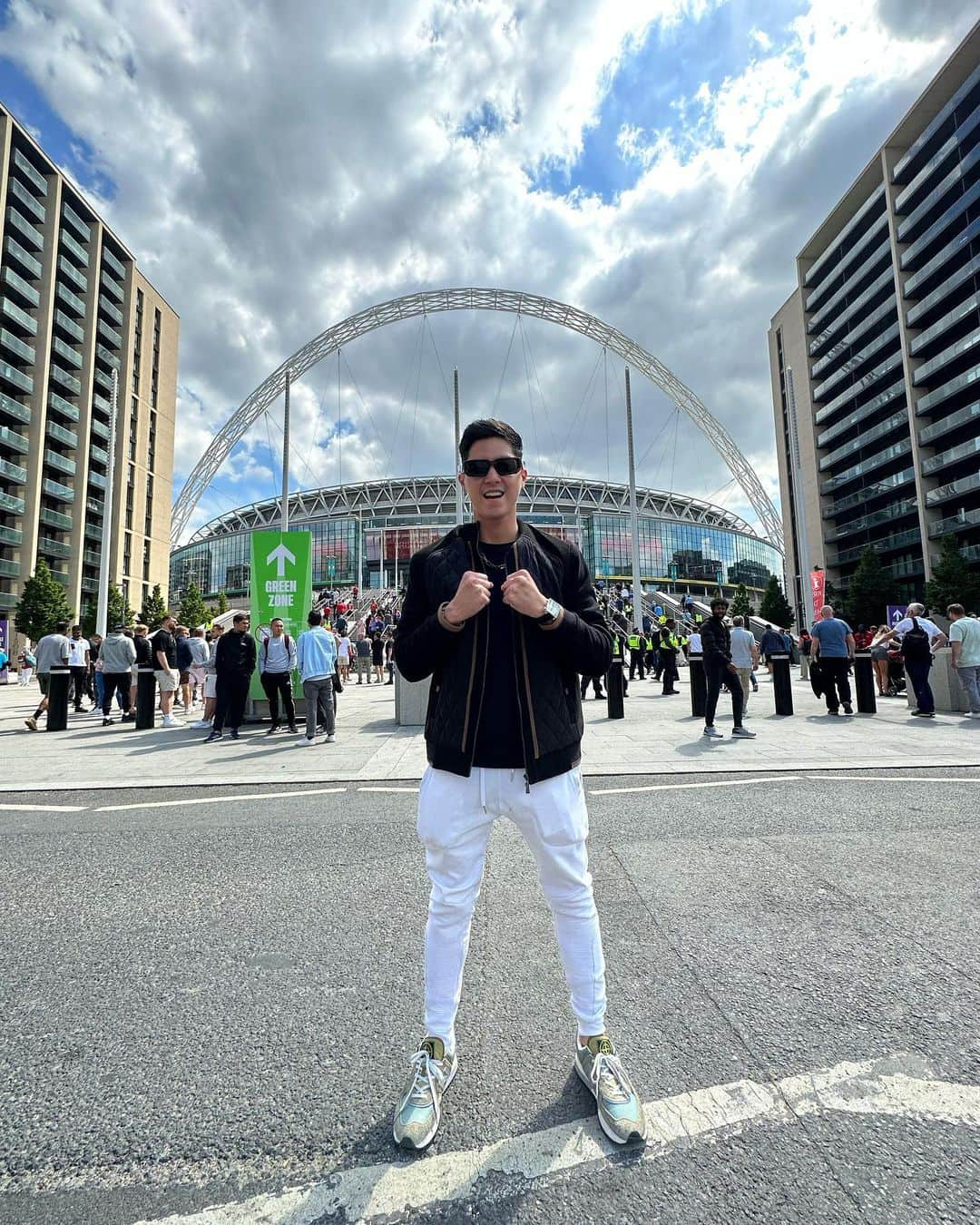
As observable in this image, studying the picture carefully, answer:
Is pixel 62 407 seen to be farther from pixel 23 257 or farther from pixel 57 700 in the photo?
pixel 57 700

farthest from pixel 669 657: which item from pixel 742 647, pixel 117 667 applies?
pixel 117 667

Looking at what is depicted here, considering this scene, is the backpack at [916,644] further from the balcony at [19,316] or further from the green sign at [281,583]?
the balcony at [19,316]

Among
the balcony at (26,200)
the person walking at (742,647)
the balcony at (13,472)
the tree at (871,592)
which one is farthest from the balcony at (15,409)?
the tree at (871,592)

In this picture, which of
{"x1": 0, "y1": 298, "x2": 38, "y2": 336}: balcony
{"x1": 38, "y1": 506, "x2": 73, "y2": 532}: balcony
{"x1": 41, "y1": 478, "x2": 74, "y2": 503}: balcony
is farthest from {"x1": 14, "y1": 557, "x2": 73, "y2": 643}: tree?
{"x1": 0, "y1": 298, "x2": 38, "y2": 336}: balcony

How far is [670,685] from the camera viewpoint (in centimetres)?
1708

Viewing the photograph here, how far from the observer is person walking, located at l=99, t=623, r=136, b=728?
11.8m

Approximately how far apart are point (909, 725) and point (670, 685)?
7.38 metres

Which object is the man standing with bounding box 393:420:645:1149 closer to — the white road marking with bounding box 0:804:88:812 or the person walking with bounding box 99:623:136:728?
the white road marking with bounding box 0:804:88:812

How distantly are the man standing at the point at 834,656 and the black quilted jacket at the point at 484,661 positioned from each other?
35.7 ft

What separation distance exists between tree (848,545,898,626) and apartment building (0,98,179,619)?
63571mm

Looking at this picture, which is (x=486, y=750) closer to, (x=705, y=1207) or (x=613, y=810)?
(x=705, y=1207)

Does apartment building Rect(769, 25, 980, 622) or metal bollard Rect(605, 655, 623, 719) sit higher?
apartment building Rect(769, 25, 980, 622)

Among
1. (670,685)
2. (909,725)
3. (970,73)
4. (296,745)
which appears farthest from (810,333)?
(296,745)

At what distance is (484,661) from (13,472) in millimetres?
67377
